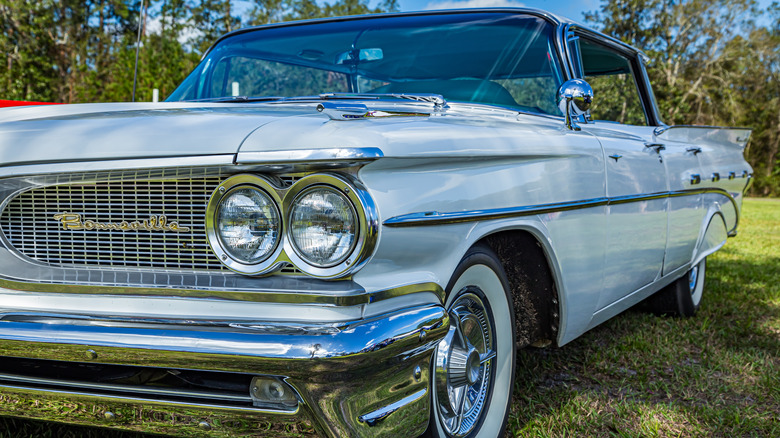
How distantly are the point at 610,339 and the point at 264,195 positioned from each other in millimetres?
2698

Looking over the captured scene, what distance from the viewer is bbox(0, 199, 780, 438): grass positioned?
8.01 feet

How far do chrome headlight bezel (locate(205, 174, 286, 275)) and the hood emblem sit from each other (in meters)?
0.09

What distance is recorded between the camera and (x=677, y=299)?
406cm

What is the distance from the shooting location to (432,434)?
5.71ft

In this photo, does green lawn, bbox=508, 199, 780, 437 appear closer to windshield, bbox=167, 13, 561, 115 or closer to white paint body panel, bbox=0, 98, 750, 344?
white paint body panel, bbox=0, 98, 750, 344

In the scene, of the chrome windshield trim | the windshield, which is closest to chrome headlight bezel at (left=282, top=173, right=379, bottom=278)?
the windshield

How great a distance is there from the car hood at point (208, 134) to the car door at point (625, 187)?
3.12ft

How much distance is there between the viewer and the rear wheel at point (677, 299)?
159 inches

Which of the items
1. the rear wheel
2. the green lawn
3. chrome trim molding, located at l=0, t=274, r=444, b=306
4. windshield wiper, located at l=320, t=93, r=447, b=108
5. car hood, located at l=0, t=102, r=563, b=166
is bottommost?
the green lawn

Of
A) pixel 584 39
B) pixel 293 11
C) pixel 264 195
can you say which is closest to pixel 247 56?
pixel 584 39

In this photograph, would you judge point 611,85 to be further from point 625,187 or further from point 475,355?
point 475,355

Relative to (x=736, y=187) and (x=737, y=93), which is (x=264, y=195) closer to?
(x=736, y=187)

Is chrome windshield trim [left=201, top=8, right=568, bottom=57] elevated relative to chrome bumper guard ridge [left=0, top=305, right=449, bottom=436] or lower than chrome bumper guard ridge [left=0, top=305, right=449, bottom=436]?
elevated

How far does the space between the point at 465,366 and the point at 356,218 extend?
71cm
